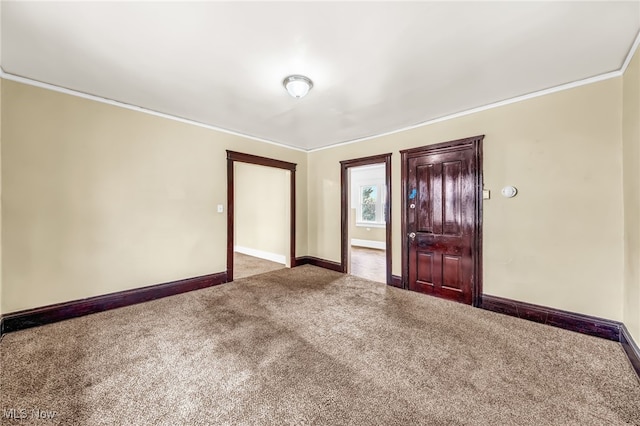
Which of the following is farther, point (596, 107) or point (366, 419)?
point (596, 107)

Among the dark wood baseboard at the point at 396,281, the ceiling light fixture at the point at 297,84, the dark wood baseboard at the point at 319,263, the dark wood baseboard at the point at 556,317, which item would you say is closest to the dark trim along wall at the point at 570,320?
the dark wood baseboard at the point at 556,317

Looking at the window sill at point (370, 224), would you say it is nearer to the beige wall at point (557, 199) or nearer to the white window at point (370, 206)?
the white window at point (370, 206)

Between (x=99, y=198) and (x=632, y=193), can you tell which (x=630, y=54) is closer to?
(x=632, y=193)

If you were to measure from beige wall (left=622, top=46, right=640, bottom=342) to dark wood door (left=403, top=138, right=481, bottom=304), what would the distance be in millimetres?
1254

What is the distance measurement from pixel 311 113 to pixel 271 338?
288 centimetres

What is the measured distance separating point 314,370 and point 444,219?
8.87 ft

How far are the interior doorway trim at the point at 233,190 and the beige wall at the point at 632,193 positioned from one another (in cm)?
456

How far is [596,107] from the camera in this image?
2566mm

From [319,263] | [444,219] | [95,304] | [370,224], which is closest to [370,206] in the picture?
[370,224]

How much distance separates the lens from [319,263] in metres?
5.43

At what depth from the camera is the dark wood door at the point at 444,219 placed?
3357mm

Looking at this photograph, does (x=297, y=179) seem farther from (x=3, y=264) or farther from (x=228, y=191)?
(x=3, y=264)

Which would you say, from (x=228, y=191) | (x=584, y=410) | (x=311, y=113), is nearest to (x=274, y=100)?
(x=311, y=113)

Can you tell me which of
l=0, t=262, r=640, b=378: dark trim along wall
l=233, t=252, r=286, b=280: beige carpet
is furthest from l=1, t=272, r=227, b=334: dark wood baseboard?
l=233, t=252, r=286, b=280: beige carpet
